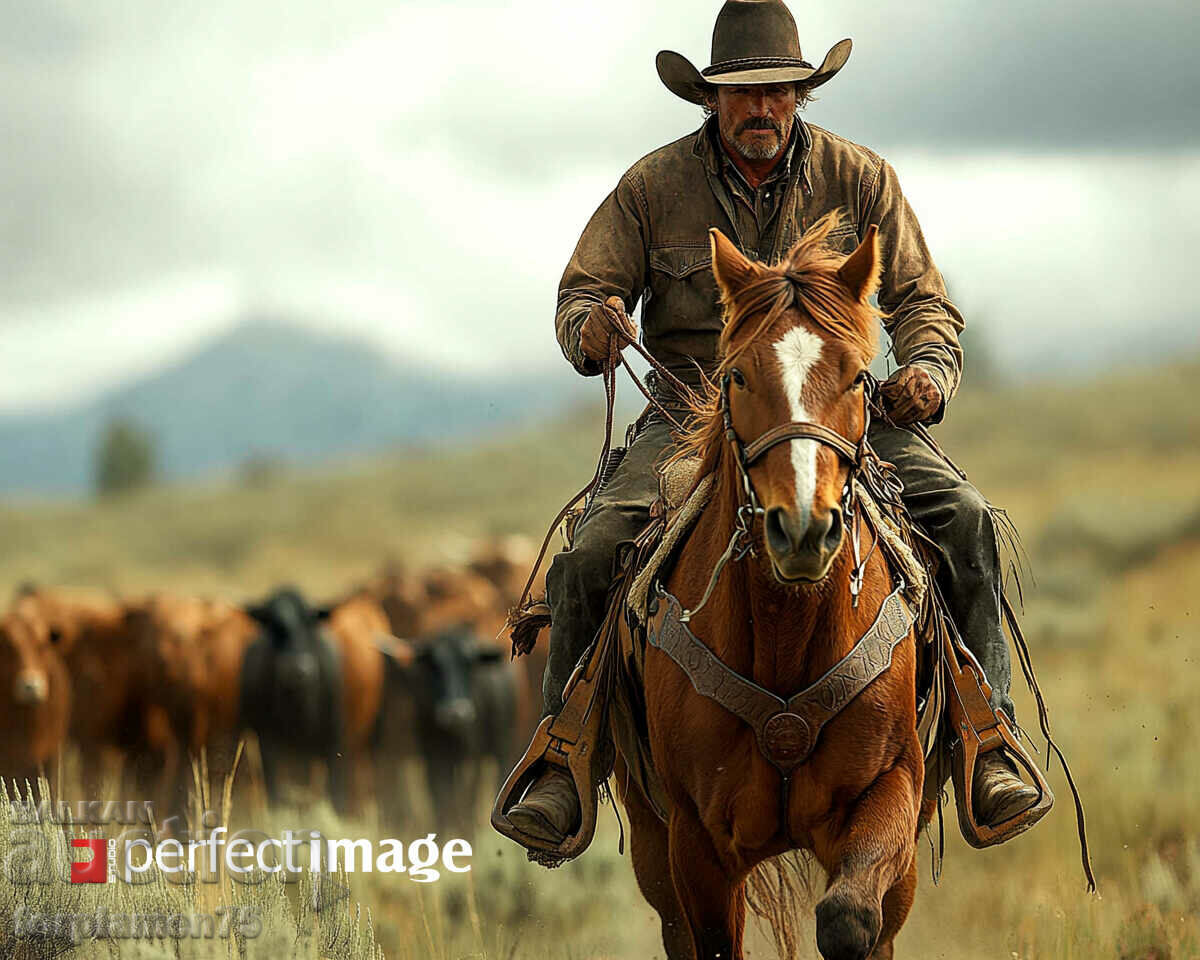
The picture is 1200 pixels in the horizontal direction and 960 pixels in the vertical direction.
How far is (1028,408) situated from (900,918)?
217ft

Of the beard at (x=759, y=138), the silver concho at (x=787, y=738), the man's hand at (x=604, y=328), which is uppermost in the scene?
the beard at (x=759, y=138)

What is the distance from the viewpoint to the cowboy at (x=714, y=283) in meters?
5.74

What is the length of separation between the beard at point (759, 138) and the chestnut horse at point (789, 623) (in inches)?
43.4

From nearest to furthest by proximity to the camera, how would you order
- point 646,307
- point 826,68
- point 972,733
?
point 972,733 < point 826,68 < point 646,307

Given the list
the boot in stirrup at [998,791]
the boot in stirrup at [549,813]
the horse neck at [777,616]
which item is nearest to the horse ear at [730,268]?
the horse neck at [777,616]

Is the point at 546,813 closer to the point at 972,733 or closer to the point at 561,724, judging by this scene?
the point at 561,724

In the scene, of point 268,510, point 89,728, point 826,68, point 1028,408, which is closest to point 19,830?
point 826,68

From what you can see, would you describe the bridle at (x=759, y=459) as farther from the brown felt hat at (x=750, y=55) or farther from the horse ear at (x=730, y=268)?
the brown felt hat at (x=750, y=55)

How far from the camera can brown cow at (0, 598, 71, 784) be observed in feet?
52.6

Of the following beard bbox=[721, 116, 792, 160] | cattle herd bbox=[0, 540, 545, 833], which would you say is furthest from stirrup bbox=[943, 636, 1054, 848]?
cattle herd bbox=[0, 540, 545, 833]

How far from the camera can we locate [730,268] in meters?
4.79

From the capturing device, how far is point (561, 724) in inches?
229

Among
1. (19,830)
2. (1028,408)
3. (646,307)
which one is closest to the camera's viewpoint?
(646,307)

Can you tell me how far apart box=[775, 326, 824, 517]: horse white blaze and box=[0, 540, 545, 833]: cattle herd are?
474 inches
